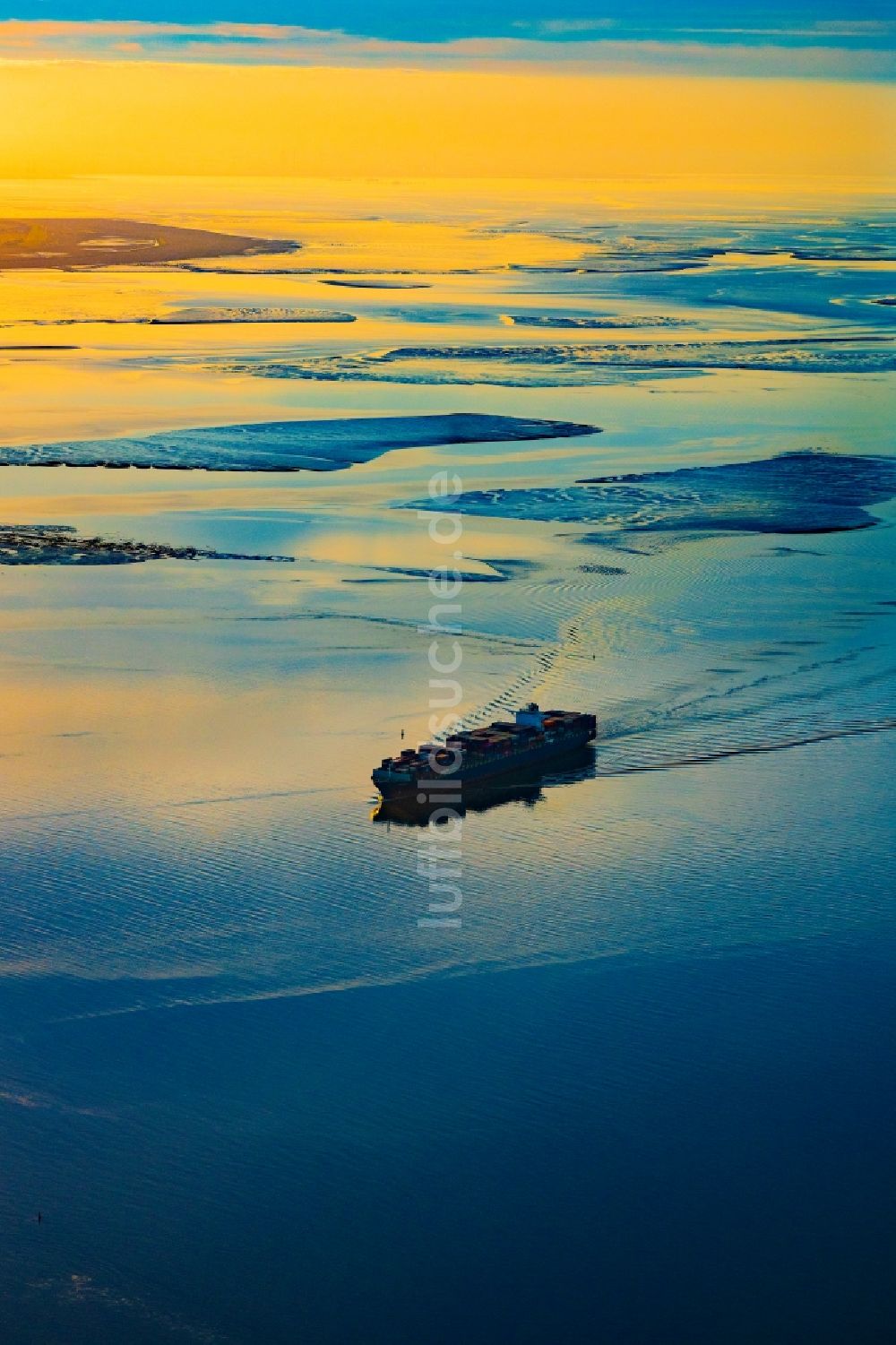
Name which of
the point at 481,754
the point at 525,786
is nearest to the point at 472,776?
the point at 481,754

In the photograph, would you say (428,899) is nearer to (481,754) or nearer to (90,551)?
(481,754)

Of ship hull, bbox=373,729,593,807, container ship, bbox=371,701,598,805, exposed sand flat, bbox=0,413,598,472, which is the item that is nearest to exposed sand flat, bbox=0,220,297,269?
exposed sand flat, bbox=0,413,598,472

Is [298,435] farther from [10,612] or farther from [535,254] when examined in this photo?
[535,254]

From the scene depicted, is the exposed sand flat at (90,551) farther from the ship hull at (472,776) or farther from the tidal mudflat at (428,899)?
the ship hull at (472,776)

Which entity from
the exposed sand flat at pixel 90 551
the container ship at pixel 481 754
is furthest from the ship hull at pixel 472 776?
the exposed sand flat at pixel 90 551

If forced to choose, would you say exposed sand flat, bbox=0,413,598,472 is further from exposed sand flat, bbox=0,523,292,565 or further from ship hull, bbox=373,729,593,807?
ship hull, bbox=373,729,593,807
